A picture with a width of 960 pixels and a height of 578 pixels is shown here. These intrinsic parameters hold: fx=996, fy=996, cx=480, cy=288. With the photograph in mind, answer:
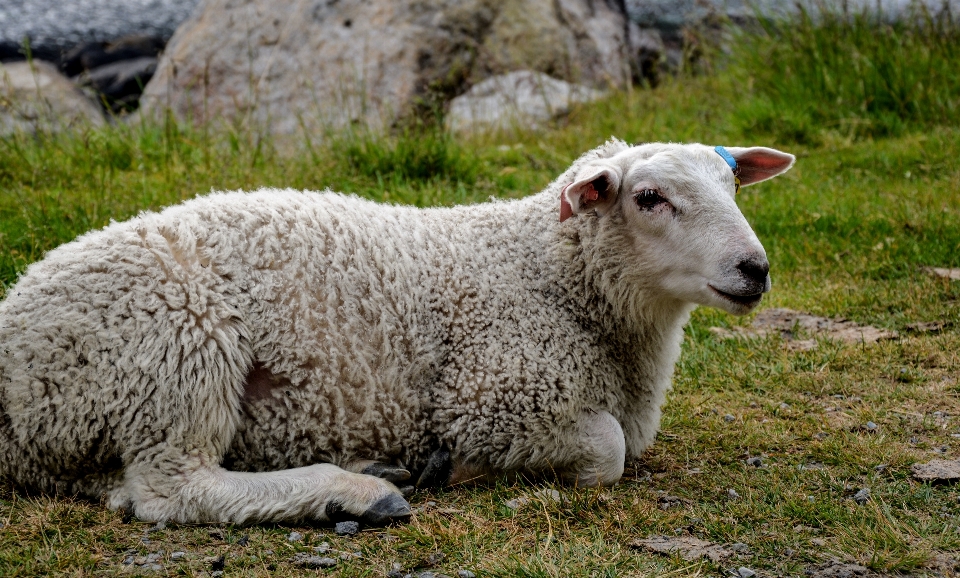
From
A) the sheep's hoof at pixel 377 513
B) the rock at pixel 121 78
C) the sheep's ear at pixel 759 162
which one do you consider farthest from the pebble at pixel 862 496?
the rock at pixel 121 78

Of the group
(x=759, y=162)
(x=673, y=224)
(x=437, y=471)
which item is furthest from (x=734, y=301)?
(x=437, y=471)

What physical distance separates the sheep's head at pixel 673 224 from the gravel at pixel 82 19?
13153mm

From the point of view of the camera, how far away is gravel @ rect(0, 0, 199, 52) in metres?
15.5

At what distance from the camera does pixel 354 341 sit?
12.4 ft

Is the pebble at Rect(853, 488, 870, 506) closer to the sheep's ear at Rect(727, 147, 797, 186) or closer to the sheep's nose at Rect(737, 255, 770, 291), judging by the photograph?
the sheep's nose at Rect(737, 255, 770, 291)

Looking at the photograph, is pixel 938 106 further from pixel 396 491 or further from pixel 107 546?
pixel 107 546

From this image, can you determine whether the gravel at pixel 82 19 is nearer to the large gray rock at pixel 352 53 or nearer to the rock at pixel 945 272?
the large gray rock at pixel 352 53

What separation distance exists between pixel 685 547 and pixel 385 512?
1.02m

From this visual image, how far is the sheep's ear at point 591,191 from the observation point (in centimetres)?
382

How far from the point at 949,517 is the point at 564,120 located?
6.39 metres

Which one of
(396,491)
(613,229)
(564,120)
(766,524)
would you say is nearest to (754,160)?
(613,229)

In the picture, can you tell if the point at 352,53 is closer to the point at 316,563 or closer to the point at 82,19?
the point at 316,563

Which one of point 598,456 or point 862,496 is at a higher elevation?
point 598,456

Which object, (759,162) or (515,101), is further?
(515,101)
